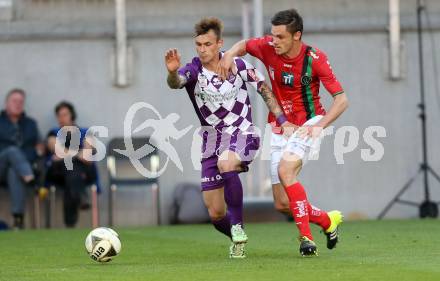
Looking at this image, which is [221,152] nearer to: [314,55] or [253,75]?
[253,75]

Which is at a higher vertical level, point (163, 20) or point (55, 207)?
point (163, 20)

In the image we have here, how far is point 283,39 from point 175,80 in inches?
35.0

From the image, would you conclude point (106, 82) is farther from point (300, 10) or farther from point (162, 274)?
point (162, 274)

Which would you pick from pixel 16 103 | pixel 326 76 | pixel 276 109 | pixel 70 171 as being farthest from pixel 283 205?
pixel 16 103

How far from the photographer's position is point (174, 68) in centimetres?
855

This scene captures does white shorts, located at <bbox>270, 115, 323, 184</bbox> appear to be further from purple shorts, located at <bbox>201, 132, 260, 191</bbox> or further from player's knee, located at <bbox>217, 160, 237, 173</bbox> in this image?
player's knee, located at <bbox>217, 160, 237, 173</bbox>

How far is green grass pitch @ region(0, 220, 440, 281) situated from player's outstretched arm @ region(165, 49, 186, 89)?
1.36 metres

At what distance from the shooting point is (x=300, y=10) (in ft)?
55.8

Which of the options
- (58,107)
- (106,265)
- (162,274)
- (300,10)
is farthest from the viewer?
(300,10)

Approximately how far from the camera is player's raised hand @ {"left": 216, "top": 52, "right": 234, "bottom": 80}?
904 cm

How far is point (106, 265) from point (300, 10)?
938 centimetres

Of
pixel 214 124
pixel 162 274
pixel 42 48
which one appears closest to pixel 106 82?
pixel 42 48

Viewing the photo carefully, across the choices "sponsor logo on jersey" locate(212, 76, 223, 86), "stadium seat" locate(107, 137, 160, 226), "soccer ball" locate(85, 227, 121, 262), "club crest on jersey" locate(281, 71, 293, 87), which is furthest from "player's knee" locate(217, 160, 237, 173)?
"stadium seat" locate(107, 137, 160, 226)

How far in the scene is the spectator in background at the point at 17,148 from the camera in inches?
616
